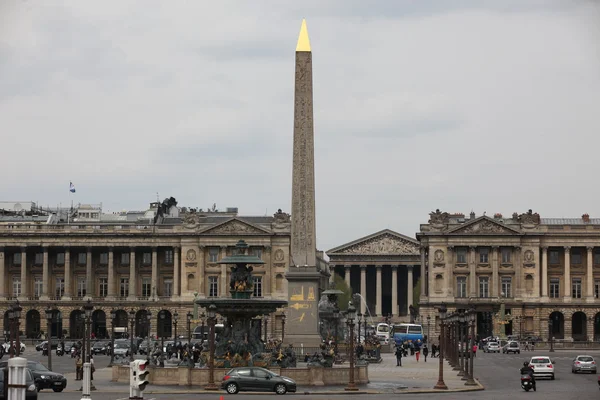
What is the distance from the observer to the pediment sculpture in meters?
187

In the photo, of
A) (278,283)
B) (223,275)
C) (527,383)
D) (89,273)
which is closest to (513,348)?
(278,283)

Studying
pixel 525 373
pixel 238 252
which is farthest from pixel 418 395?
pixel 238 252

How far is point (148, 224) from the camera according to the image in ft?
511

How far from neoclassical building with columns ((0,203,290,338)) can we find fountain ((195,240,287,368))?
286 ft

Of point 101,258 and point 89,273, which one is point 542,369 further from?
point 101,258

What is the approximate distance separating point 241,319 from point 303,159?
1021 centimetres

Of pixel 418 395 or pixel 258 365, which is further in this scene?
pixel 258 365

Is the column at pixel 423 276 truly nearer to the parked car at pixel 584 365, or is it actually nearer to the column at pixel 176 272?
the column at pixel 176 272

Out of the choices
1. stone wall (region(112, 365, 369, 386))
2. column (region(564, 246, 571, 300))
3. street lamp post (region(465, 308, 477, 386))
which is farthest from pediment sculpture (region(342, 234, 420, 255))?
stone wall (region(112, 365, 369, 386))

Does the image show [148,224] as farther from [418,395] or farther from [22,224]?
Result: [418,395]

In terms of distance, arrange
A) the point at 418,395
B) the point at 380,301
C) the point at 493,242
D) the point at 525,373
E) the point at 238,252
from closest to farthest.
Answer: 1. the point at 418,395
2. the point at 525,373
3. the point at 238,252
4. the point at 493,242
5. the point at 380,301

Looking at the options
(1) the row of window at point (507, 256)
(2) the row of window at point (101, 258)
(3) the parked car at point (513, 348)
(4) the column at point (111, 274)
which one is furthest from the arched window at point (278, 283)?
(3) the parked car at point (513, 348)

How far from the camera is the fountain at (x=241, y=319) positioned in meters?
57.4

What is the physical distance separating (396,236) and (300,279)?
124122 mm
